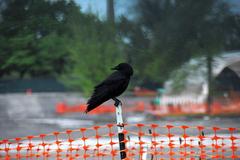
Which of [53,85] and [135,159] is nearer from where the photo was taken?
[135,159]

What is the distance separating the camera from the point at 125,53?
7.37ft

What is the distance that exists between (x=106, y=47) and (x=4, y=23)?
0.66 metres

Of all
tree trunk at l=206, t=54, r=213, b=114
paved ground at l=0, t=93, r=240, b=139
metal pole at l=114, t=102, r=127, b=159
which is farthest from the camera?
paved ground at l=0, t=93, r=240, b=139

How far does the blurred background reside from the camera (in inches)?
87.5

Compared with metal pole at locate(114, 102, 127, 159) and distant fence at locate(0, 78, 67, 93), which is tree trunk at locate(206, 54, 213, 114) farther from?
metal pole at locate(114, 102, 127, 159)

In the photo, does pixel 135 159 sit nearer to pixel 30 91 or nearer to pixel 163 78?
pixel 163 78

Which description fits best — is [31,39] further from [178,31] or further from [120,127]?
[120,127]

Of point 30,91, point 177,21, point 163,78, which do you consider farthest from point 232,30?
point 30,91

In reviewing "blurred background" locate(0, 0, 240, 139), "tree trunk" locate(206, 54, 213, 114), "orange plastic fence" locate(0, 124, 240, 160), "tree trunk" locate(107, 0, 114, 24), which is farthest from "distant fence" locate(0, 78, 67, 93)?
"tree trunk" locate(206, 54, 213, 114)

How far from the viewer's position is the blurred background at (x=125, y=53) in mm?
2223

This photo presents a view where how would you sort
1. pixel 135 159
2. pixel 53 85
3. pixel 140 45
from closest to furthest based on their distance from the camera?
pixel 135 159, pixel 140 45, pixel 53 85

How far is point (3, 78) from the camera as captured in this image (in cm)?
238

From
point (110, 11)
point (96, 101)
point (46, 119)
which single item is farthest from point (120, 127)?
point (46, 119)

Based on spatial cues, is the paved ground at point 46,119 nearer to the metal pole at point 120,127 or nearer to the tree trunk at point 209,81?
the tree trunk at point 209,81
